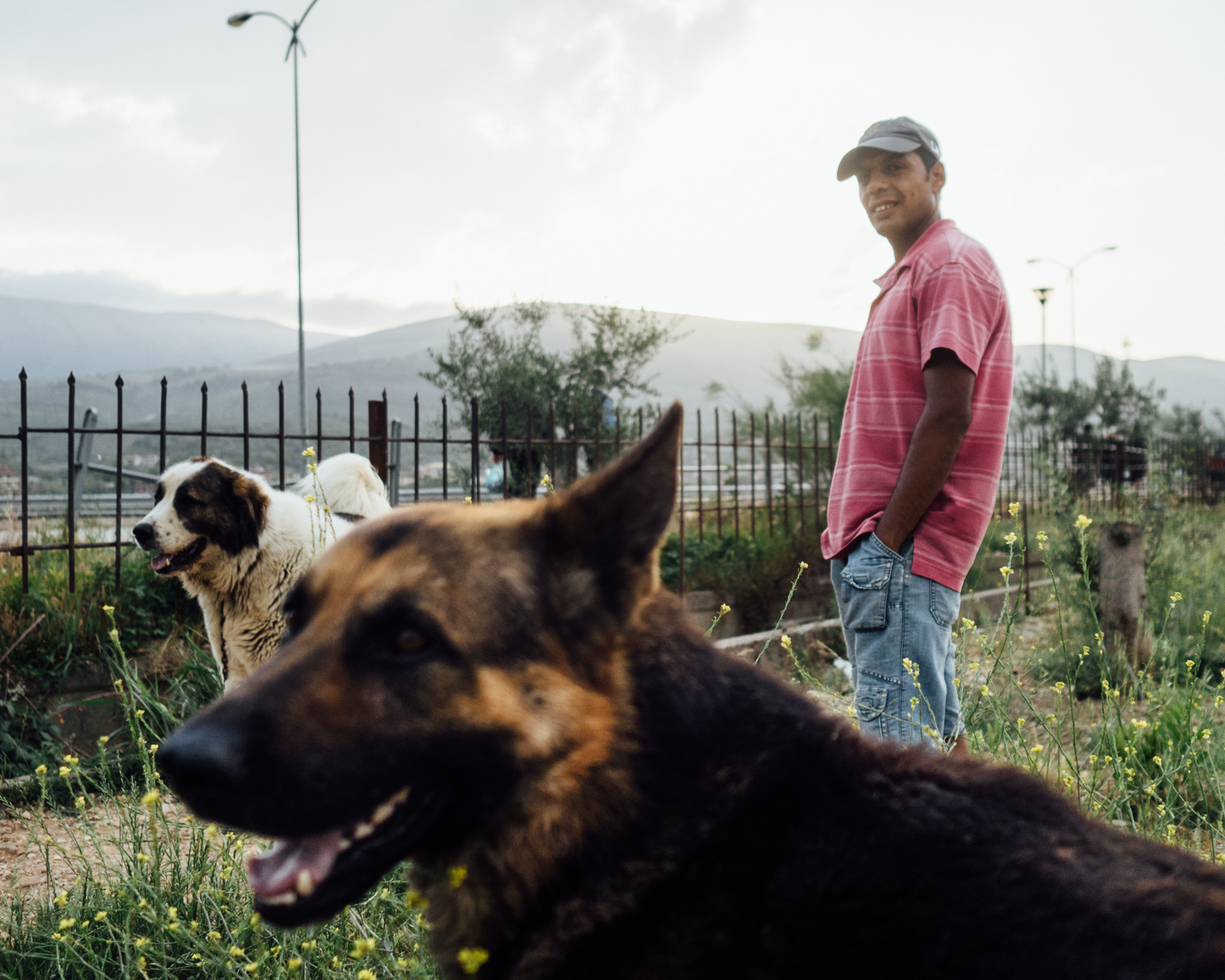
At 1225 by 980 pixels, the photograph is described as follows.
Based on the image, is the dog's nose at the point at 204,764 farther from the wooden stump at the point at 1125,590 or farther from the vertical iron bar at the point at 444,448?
the wooden stump at the point at 1125,590

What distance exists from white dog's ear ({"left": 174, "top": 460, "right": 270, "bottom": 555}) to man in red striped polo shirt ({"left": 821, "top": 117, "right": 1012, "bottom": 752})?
161 inches

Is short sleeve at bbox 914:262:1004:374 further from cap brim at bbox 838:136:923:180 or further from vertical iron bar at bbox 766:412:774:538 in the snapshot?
vertical iron bar at bbox 766:412:774:538

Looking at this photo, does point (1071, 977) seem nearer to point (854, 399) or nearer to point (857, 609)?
point (857, 609)

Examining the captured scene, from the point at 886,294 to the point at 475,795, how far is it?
95.0 inches

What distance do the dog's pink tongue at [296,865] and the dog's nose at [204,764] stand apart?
0.57ft

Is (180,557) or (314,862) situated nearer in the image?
(314,862)

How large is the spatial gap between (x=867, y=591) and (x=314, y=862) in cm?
202

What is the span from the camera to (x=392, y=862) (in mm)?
1438

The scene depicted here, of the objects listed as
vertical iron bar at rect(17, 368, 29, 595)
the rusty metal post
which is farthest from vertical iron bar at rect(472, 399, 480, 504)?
vertical iron bar at rect(17, 368, 29, 595)

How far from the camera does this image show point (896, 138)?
3129 mm

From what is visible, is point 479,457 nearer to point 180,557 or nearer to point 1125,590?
point 180,557

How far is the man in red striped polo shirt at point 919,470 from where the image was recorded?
2775 mm

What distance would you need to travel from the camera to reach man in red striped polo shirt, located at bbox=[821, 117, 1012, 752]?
2.78 metres

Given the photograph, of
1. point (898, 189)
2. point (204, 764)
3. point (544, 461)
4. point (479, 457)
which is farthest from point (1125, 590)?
point (204, 764)
